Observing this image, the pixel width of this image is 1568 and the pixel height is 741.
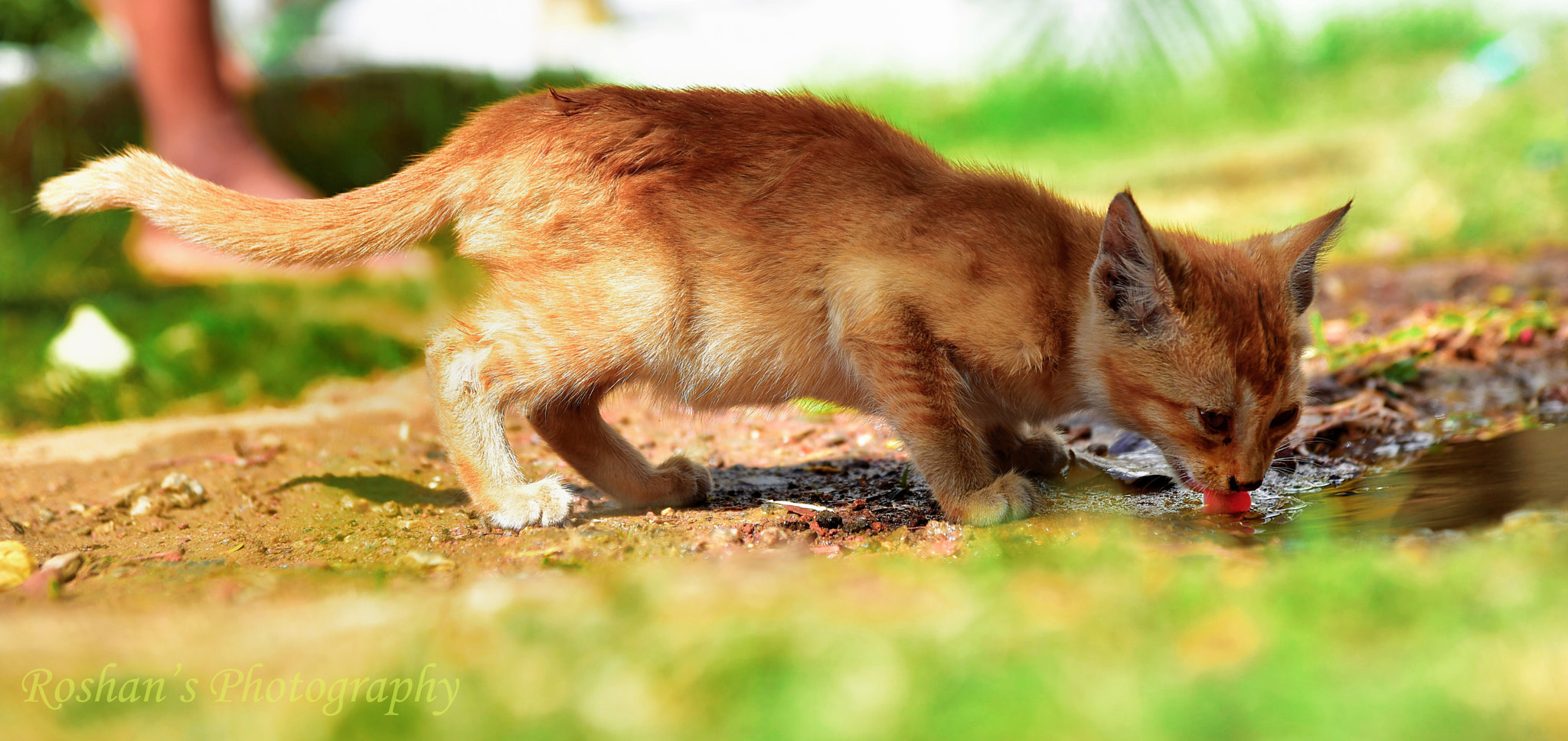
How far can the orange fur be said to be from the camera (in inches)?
124

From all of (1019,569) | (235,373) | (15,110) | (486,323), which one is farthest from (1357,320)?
(15,110)

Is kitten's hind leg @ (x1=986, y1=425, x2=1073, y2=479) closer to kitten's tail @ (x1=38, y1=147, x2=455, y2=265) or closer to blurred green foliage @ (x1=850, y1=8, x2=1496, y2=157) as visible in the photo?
kitten's tail @ (x1=38, y1=147, x2=455, y2=265)

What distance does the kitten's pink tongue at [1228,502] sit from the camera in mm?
3188

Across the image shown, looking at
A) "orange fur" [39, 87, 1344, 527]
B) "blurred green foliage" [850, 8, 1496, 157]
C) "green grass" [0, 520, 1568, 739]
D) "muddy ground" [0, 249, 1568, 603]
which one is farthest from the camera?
"blurred green foliage" [850, 8, 1496, 157]

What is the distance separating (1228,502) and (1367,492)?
→ 408 millimetres

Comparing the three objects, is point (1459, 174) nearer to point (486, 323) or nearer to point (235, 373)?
point (486, 323)

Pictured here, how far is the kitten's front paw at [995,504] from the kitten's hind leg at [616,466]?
2.97ft

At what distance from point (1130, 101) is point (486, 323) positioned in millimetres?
7153

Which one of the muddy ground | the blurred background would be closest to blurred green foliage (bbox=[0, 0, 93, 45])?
the blurred background

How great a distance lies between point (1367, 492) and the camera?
325 centimetres

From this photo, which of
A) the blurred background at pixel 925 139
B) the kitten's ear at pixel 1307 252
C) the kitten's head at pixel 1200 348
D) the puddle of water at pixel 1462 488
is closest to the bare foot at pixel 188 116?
the blurred background at pixel 925 139

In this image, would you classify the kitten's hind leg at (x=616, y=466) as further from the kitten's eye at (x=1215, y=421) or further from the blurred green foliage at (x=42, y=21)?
the blurred green foliage at (x=42, y=21)

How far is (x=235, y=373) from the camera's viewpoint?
215 inches

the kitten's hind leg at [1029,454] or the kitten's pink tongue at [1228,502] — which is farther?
the kitten's hind leg at [1029,454]
